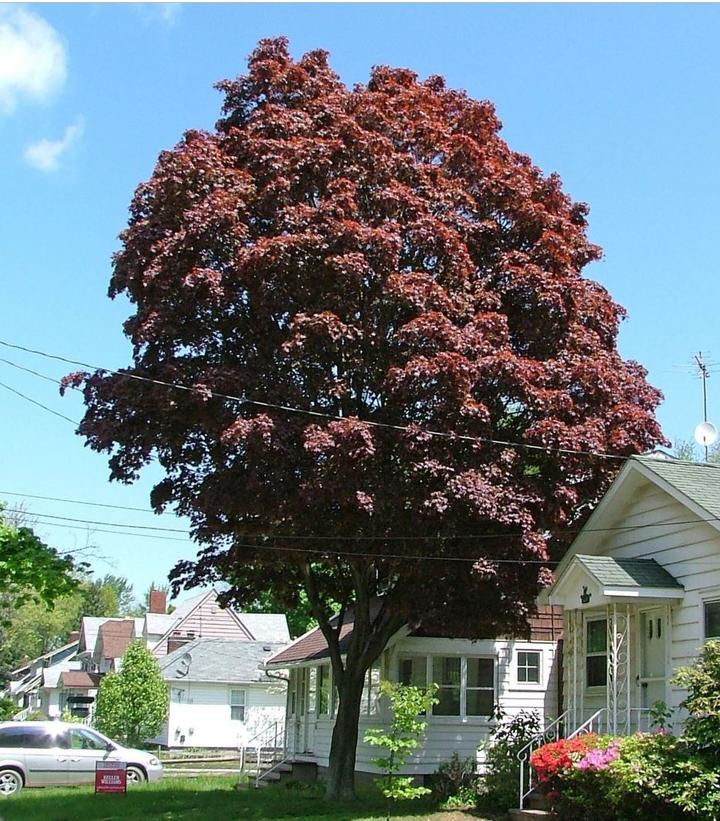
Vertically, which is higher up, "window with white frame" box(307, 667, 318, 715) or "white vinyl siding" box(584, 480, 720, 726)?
"white vinyl siding" box(584, 480, 720, 726)

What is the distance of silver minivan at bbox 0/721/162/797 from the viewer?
28.6m

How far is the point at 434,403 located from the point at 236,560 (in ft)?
18.4

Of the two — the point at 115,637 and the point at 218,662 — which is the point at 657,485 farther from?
the point at 115,637

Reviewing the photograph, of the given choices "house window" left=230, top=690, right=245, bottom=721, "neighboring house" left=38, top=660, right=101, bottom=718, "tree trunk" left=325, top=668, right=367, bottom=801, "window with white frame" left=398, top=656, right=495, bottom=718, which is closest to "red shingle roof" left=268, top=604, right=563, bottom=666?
"window with white frame" left=398, top=656, right=495, bottom=718

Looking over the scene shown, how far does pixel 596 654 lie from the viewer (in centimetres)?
2006

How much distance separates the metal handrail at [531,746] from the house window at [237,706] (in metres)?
31.7

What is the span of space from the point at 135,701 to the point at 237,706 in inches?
218

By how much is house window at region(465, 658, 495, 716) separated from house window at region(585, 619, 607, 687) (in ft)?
19.8

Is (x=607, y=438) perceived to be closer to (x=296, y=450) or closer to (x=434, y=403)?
(x=434, y=403)

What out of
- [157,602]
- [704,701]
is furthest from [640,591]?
[157,602]

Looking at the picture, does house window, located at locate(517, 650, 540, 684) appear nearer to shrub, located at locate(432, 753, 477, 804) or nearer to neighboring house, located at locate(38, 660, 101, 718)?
shrub, located at locate(432, 753, 477, 804)

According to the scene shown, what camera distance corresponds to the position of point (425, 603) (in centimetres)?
2088

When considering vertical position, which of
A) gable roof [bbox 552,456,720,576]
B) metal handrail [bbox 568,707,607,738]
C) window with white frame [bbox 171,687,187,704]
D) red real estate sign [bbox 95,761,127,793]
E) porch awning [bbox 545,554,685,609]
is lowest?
red real estate sign [bbox 95,761,127,793]

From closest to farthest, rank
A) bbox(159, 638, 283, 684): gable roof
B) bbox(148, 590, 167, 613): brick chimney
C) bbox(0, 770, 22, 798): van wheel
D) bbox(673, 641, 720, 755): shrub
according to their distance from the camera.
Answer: bbox(673, 641, 720, 755): shrub, bbox(0, 770, 22, 798): van wheel, bbox(159, 638, 283, 684): gable roof, bbox(148, 590, 167, 613): brick chimney
